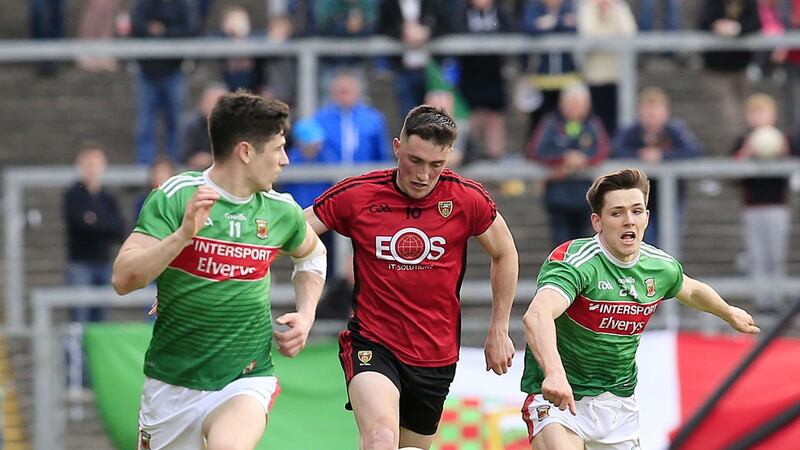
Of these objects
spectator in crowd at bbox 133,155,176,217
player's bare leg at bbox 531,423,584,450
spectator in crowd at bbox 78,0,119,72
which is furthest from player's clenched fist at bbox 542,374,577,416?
spectator in crowd at bbox 78,0,119,72

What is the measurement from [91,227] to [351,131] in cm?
250

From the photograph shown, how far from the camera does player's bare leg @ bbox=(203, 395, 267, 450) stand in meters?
6.52

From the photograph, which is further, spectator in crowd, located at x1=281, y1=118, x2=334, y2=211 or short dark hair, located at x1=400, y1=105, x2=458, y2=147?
spectator in crowd, located at x1=281, y1=118, x2=334, y2=211

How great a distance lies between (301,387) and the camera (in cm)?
1056

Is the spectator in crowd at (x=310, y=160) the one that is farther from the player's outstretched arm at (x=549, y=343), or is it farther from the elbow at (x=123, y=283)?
the elbow at (x=123, y=283)

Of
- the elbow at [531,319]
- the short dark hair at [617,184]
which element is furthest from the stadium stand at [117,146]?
the elbow at [531,319]

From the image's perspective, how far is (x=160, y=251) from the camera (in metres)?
6.21

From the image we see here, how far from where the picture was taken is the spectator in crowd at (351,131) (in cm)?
1287

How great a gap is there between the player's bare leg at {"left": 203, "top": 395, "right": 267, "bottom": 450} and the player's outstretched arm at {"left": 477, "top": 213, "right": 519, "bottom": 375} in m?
1.24

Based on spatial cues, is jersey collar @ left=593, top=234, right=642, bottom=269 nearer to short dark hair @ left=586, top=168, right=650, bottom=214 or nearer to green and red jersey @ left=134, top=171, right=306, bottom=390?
short dark hair @ left=586, top=168, right=650, bottom=214

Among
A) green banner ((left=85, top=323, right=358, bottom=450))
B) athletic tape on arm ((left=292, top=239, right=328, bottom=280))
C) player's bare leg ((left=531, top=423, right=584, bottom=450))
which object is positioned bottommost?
green banner ((left=85, top=323, right=358, bottom=450))

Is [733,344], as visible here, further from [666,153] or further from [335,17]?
[335,17]

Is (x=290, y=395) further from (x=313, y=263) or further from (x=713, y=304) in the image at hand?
(x=713, y=304)

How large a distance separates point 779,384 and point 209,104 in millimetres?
7870
